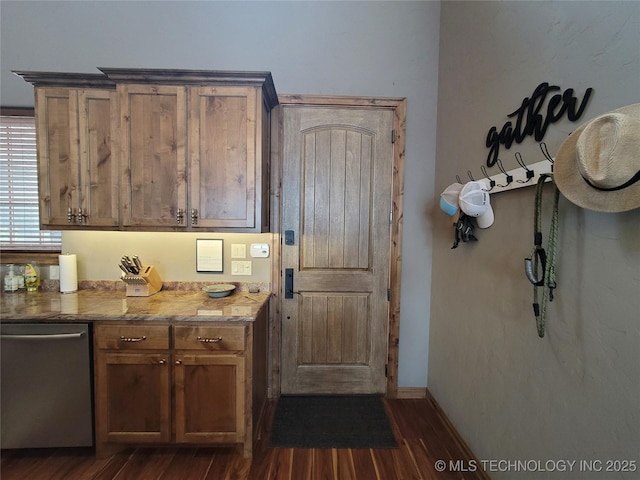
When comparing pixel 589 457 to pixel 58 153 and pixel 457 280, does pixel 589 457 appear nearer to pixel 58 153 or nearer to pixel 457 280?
pixel 457 280

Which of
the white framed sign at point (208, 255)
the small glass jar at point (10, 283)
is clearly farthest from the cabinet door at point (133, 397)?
the small glass jar at point (10, 283)

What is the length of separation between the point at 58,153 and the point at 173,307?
1334 millimetres

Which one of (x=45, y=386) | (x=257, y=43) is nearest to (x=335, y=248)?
(x=257, y=43)

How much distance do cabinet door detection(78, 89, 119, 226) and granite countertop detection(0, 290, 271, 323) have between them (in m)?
0.54

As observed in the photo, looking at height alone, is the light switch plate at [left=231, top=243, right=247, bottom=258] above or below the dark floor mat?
above

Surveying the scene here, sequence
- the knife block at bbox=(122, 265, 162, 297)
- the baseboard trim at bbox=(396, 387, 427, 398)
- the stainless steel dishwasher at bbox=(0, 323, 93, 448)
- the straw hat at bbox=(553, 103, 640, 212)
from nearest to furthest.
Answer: the straw hat at bbox=(553, 103, 640, 212) → the stainless steel dishwasher at bbox=(0, 323, 93, 448) → the knife block at bbox=(122, 265, 162, 297) → the baseboard trim at bbox=(396, 387, 427, 398)

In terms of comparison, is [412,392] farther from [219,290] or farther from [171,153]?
[171,153]

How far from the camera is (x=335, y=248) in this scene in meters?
2.14

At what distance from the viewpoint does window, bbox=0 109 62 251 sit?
2.04 meters

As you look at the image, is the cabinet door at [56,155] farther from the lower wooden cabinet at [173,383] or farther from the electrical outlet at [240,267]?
the electrical outlet at [240,267]

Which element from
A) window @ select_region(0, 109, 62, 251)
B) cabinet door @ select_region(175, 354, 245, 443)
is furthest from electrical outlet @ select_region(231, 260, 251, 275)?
window @ select_region(0, 109, 62, 251)

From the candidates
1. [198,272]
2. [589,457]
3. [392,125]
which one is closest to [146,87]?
[198,272]

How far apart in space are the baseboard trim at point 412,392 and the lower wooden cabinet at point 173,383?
1276 mm

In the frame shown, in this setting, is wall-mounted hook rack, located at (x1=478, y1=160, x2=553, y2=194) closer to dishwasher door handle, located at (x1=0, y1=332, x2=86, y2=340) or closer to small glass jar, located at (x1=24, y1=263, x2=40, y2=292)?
dishwasher door handle, located at (x1=0, y1=332, x2=86, y2=340)
